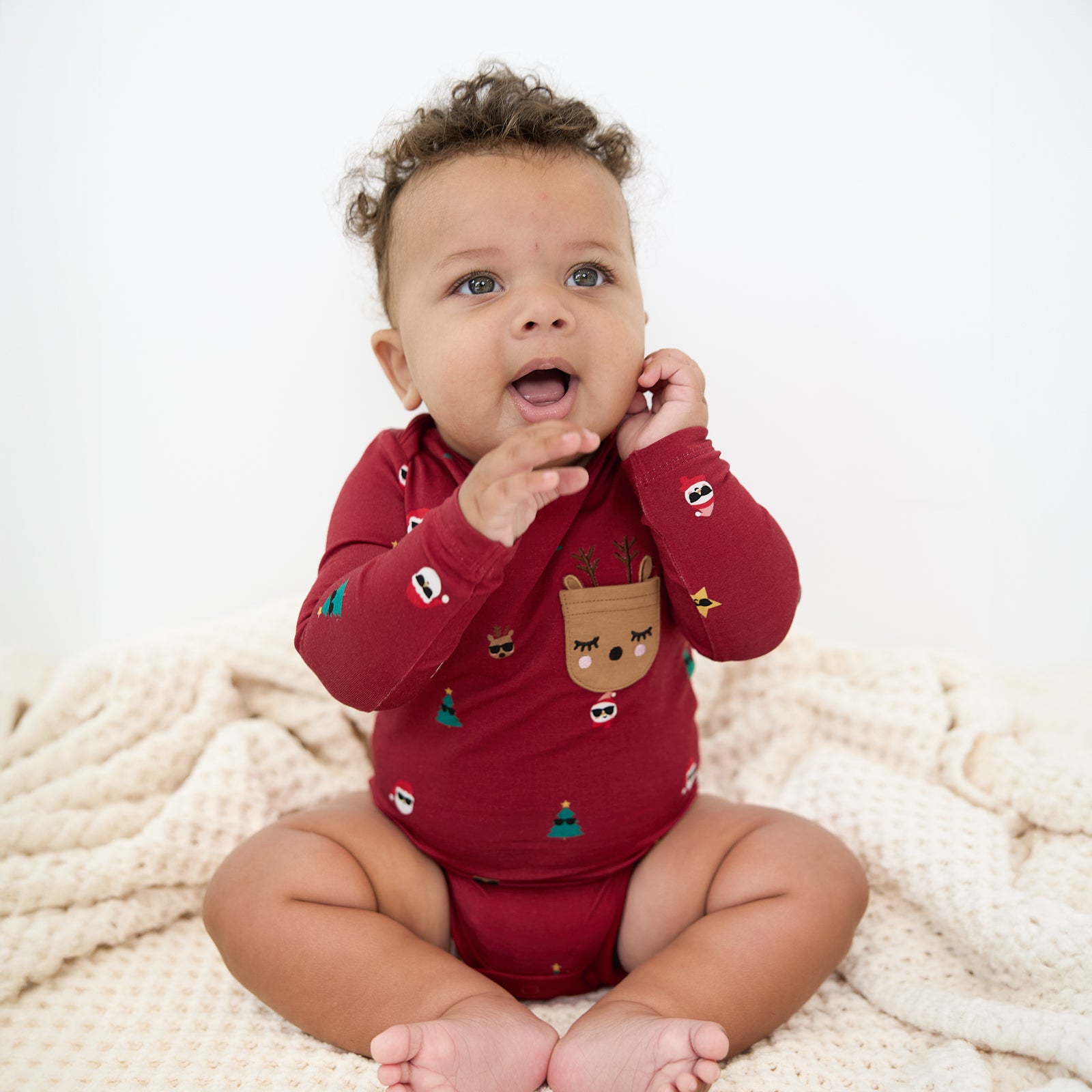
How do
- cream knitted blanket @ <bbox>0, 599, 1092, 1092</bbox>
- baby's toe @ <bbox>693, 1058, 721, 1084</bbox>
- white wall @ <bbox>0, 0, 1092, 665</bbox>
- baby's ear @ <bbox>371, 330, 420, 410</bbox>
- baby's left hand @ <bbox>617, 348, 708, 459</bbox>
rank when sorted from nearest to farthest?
baby's toe @ <bbox>693, 1058, 721, 1084</bbox> → cream knitted blanket @ <bbox>0, 599, 1092, 1092</bbox> → baby's left hand @ <bbox>617, 348, 708, 459</bbox> → baby's ear @ <bbox>371, 330, 420, 410</bbox> → white wall @ <bbox>0, 0, 1092, 665</bbox>

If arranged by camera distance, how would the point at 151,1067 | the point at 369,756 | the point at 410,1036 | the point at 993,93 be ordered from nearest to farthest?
the point at 410,1036
the point at 151,1067
the point at 369,756
the point at 993,93

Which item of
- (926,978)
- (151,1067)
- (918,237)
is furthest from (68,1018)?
(918,237)

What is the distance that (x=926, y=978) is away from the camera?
1.02 m

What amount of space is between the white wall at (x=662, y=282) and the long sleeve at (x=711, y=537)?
2.11 feet

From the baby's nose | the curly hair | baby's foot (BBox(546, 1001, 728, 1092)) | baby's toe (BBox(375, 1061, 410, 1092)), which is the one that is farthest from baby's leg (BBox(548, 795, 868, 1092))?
the curly hair

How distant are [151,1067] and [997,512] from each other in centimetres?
134

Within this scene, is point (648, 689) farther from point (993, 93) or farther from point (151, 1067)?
point (993, 93)

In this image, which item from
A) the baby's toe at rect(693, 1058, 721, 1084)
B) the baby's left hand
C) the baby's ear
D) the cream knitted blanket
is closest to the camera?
the baby's toe at rect(693, 1058, 721, 1084)

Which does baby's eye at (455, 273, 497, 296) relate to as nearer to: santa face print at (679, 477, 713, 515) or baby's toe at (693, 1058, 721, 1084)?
santa face print at (679, 477, 713, 515)

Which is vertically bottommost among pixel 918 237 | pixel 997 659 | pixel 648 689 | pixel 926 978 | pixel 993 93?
pixel 926 978

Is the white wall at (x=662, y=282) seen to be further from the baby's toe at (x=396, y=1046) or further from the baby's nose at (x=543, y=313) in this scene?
the baby's toe at (x=396, y=1046)

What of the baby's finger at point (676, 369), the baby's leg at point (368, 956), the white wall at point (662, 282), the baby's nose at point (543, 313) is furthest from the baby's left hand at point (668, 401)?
the white wall at point (662, 282)

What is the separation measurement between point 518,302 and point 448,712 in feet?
1.28

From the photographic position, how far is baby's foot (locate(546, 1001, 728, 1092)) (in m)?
0.75
